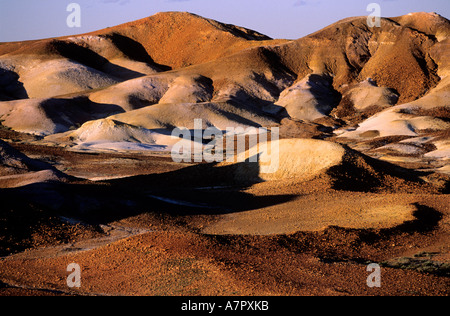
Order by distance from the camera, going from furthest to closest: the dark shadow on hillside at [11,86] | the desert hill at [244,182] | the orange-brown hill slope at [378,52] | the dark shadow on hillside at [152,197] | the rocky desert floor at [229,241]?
the dark shadow on hillside at [11,86], the orange-brown hill slope at [378,52], the dark shadow on hillside at [152,197], the desert hill at [244,182], the rocky desert floor at [229,241]

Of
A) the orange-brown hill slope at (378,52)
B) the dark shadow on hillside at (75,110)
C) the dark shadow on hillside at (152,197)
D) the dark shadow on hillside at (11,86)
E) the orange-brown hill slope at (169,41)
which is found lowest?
the dark shadow on hillside at (152,197)

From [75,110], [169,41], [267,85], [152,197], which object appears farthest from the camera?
[169,41]

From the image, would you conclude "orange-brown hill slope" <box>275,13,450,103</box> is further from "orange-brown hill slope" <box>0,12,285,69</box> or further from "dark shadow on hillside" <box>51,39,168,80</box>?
"dark shadow on hillside" <box>51,39,168,80</box>

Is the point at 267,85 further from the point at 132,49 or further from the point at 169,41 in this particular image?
the point at 132,49

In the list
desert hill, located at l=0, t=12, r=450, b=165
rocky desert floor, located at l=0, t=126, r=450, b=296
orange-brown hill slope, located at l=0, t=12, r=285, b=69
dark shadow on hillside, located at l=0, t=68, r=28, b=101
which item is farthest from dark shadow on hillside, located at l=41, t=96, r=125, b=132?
rocky desert floor, located at l=0, t=126, r=450, b=296

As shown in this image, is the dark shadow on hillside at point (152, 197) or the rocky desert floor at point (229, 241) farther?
Answer: the dark shadow on hillside at point (152, 197)

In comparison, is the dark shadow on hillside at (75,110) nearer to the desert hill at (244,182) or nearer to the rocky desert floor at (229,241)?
the desert hill at (244,182)

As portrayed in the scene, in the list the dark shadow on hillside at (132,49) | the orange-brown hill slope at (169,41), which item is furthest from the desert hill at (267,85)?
the dark shadow on hillside at (132,49)

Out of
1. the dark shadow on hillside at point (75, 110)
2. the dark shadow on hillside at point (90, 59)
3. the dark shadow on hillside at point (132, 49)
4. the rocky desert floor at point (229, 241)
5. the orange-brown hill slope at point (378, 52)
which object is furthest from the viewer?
the dark shadow on hillside at point (132, 49)

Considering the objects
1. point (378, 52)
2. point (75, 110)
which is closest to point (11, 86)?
point (75, 110)

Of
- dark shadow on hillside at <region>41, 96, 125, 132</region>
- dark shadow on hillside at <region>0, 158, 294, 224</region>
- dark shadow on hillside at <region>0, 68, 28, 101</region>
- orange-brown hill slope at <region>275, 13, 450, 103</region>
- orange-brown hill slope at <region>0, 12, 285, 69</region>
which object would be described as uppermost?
orange-brown hill slope at <region>0, 12, 285, 69</region>
